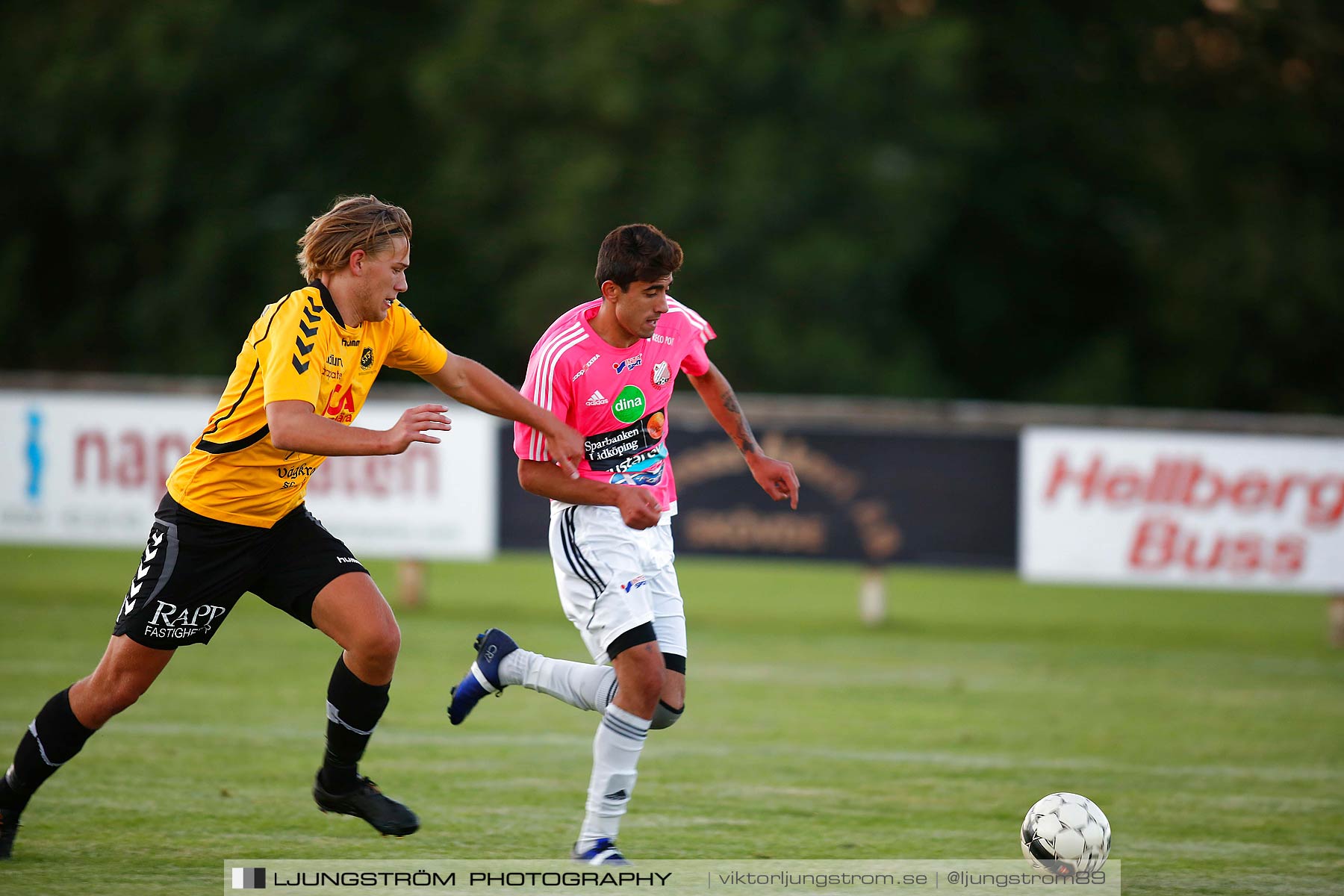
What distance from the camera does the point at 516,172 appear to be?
28.3m

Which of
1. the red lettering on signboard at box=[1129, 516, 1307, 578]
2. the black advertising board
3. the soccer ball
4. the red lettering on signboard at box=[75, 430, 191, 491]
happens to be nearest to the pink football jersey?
the soccer ball

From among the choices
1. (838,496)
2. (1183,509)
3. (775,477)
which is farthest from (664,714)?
(1183,509)

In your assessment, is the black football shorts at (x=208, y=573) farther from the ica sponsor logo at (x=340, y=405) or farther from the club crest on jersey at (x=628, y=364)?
the club crest on jersey at (x=628, y=364)

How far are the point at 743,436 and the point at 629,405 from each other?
67cm

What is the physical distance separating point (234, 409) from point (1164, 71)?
2869 cm

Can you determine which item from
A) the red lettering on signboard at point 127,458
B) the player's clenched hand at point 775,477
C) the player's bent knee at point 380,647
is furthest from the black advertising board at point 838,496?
the player's bent knee at point 380,647

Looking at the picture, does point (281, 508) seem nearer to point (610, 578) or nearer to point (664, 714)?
point (610, 578)

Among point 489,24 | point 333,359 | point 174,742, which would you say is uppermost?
point 489,24

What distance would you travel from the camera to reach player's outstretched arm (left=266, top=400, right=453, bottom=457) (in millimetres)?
4629

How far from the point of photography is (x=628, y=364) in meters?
5.48

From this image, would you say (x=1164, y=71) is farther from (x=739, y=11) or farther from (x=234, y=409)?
(x=234, y=409)

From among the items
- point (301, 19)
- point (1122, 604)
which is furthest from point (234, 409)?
point (301, 19)

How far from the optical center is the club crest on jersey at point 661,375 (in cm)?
552

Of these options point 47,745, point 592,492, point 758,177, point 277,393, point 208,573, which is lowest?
point 47,745
